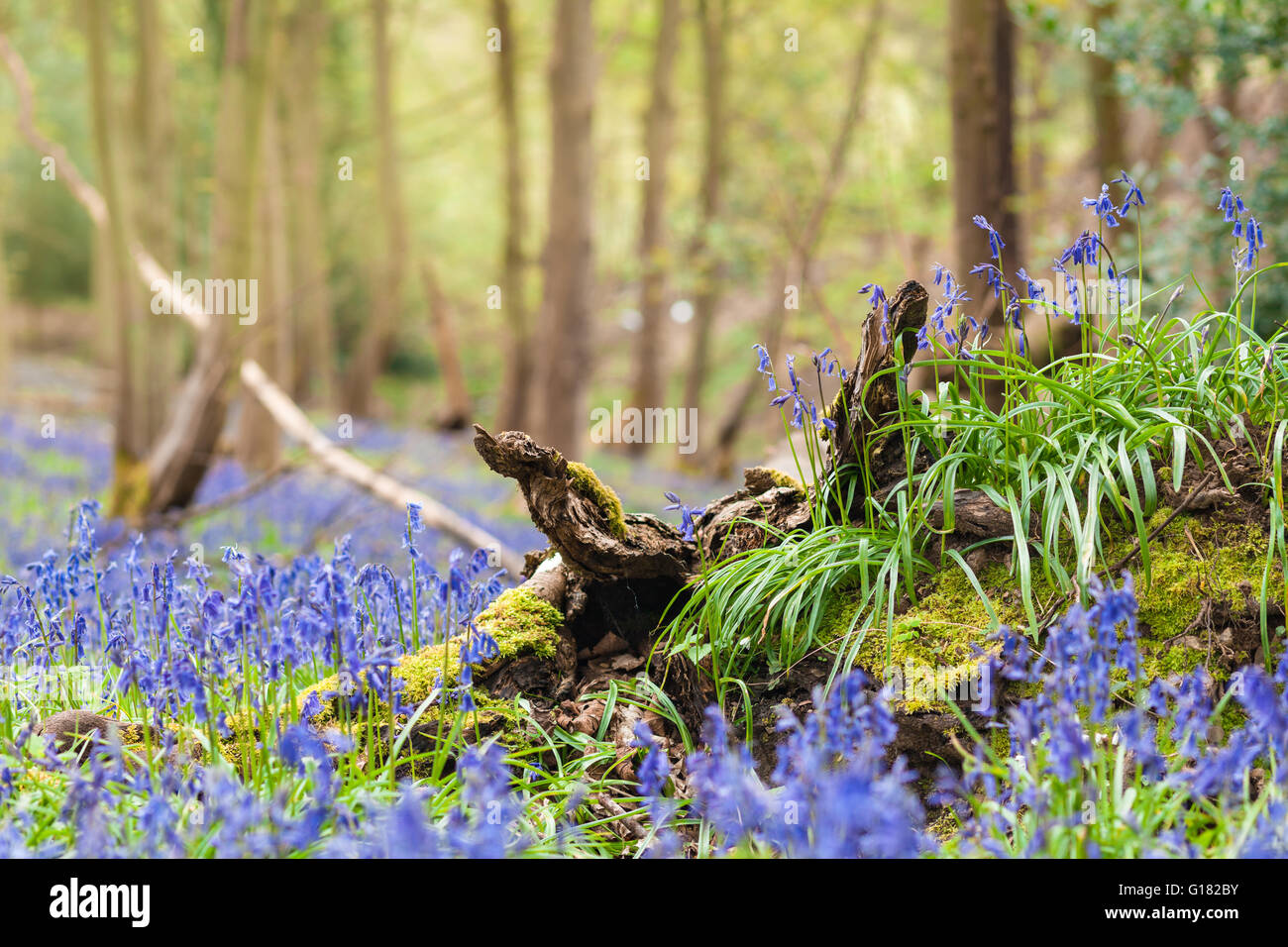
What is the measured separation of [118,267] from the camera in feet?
27.3

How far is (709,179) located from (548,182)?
6.92 meters

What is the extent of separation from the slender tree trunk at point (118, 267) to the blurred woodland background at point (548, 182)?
0.03 metres

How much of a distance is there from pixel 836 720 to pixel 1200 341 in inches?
98.1

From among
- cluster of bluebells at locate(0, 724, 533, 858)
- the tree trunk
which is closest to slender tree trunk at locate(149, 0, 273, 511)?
cluster of bluebells at locate(0, 724, 533, 858)

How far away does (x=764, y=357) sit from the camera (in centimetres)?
288

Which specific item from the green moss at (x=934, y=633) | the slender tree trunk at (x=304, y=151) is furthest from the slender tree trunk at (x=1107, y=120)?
the slender tree trunk at (x=304, y=151)

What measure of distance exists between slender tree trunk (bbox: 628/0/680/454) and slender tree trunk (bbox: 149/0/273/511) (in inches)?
308

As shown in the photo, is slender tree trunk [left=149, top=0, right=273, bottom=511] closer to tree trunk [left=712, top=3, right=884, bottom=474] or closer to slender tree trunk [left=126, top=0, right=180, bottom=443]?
slender tree trunk [left=126, top=0, right=180, bottom=443]

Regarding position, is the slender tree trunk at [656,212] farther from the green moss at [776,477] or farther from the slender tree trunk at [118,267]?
the green moss at [776,477]

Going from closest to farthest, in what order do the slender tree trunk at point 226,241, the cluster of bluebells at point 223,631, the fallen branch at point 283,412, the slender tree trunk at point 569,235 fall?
the cluster of bluebells at point 223,631, the fallen branch at point 283,412, the slender tree trunk at point 226,241, the slender tree trunk at point 569,235

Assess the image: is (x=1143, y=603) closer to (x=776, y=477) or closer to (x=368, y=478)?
(x=776, y=477)

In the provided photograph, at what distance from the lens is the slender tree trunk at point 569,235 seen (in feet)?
32.6

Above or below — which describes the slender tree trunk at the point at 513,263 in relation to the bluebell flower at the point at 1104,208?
above

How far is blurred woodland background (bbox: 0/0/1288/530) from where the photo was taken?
Result: 25.8 ft
